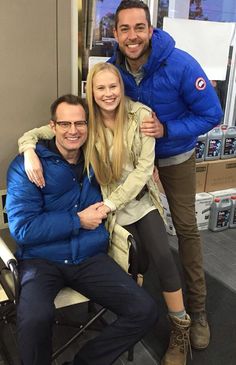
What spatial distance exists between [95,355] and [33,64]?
1.33 metres

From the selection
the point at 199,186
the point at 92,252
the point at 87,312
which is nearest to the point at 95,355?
the point at 92,252

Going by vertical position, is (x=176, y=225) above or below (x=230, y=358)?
above

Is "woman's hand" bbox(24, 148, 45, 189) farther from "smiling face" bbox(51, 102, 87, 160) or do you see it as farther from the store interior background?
the store interior background

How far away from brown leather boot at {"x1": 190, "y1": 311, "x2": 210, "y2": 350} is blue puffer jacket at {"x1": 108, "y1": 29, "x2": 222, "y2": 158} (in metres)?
0.90

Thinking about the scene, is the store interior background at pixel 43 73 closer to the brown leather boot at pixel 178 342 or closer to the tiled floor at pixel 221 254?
the brown leather boot at pixel 178 342

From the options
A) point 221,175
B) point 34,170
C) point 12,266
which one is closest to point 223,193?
point 221,175

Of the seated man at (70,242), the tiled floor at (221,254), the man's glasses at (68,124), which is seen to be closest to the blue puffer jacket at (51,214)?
the seated man at (70,242)

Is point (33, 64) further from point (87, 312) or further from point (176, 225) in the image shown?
point (87, 312)

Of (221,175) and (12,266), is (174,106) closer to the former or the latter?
(12,266)

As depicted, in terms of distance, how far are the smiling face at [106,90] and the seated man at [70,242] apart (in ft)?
0.30

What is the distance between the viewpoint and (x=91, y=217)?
62.8 inches

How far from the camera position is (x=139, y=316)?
1479 millimetres

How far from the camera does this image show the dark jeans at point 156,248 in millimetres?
1694

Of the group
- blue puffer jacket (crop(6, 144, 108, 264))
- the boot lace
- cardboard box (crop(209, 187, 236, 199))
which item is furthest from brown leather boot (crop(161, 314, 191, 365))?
cardboard box (crop(209, 187, 236, 199))
